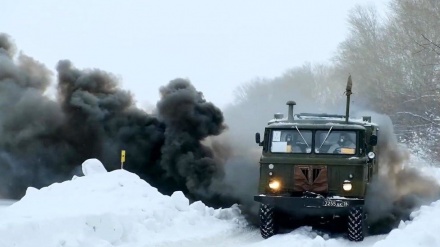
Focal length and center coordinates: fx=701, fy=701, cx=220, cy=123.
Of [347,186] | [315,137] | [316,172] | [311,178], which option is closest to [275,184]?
[311,178]

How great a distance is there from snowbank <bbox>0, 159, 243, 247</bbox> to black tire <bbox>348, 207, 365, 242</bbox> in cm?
263

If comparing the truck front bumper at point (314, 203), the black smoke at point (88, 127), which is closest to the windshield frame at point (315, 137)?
the truck front bumper at point (314, 203)

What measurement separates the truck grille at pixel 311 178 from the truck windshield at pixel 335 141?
46cm

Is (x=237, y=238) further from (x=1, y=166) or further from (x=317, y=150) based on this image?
(x=1, y=166)

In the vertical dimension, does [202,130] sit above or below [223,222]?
above

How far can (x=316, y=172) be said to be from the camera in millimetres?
13797

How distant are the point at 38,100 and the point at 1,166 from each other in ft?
8.95

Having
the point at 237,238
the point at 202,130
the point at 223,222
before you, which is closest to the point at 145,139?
Answer: the point at 202,130

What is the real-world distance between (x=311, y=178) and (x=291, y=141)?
942mm

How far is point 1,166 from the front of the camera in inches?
966

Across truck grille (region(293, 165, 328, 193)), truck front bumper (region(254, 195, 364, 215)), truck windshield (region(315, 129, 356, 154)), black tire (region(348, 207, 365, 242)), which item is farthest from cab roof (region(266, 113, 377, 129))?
black tire (region(348, 207, 365, 242))

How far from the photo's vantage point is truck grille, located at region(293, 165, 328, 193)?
13746 mm

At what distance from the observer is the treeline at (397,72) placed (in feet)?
94.9

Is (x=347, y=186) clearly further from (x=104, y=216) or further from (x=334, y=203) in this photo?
(x=104, y=216)
